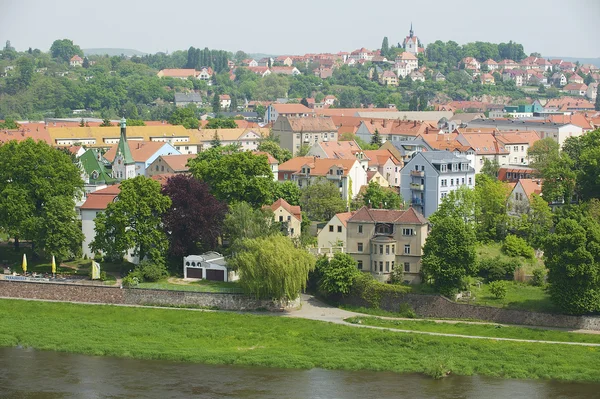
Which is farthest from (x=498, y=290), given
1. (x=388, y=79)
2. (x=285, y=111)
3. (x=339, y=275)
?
Answer: (x=388, y=79)

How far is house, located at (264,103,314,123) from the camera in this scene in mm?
116938

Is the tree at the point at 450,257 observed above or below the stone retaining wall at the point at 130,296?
above

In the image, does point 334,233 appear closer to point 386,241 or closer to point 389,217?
point 389,217

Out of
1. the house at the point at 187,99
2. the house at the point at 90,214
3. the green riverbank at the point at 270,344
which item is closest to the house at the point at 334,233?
the green riverbank at the point at 270,344

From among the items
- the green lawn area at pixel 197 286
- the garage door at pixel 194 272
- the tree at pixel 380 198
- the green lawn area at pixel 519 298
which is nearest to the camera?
the green lawn area at pixel 519 298

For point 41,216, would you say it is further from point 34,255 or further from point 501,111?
point 501,111

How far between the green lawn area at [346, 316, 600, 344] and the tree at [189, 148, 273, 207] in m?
11.8

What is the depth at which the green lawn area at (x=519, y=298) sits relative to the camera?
130 ft

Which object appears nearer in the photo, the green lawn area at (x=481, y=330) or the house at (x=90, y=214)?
the green lawn area at (x=481, y=330)

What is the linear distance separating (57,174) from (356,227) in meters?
14.6

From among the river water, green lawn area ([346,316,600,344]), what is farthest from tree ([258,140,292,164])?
the river water

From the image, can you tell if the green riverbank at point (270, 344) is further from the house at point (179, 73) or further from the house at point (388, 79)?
the house at point (179, 73)

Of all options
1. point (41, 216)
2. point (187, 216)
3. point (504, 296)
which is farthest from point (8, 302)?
point (504, 296)

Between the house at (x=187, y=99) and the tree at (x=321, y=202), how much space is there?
104544mm
